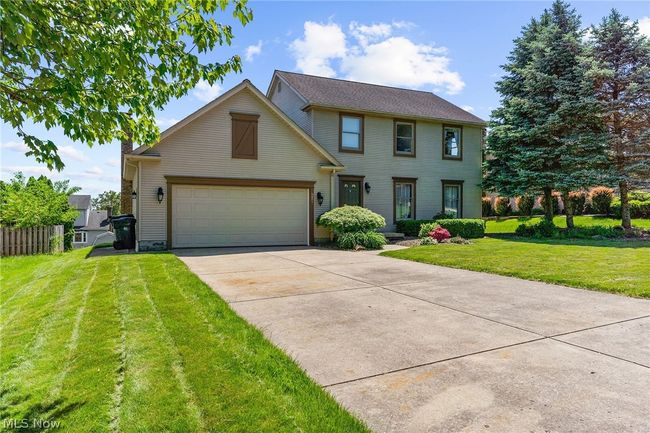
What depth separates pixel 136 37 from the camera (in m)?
3.59

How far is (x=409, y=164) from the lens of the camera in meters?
18.4

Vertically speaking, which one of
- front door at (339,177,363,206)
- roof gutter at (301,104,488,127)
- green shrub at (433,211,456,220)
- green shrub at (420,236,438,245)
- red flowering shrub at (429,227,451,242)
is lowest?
green shrub at (420,236,438,245)

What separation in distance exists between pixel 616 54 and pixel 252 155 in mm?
16363

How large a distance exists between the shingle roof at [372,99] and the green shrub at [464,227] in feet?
17.2

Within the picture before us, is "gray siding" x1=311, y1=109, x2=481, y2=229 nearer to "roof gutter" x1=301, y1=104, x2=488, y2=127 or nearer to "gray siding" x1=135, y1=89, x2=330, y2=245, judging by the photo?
"roof gutter" x1=301, y1=104, x2=488, y2=127

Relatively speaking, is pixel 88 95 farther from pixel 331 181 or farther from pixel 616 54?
pixel 616 54

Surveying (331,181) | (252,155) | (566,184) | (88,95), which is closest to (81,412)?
(88,95)

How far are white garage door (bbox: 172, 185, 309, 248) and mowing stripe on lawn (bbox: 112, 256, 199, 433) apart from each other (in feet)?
28.2

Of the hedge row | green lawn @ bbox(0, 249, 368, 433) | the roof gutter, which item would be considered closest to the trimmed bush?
the roof gutter

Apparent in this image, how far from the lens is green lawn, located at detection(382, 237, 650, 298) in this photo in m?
7.19

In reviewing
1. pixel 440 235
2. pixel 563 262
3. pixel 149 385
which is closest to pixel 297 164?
pixel 440 235

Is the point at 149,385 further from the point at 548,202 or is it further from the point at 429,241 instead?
the point at 548,202

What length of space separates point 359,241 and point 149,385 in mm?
11019

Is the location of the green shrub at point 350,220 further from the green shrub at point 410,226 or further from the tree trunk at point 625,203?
the tree trunk at point 625,203
